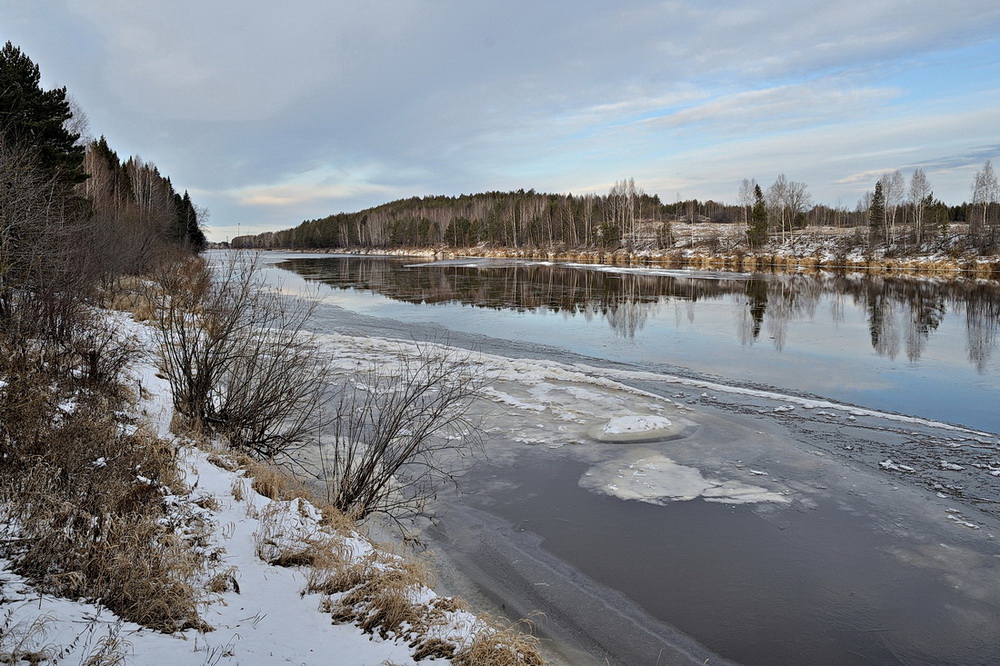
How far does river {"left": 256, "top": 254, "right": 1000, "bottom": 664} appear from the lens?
4656 millimetres

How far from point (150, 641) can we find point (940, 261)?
2172 inches

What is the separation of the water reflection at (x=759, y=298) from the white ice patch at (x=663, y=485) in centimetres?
1031

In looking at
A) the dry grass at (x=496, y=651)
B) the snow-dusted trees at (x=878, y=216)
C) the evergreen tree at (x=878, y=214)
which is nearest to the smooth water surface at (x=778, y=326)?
the dry grass at (x=496, y=651)

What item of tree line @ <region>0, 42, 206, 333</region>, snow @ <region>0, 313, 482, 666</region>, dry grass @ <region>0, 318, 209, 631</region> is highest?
tree line @ <region>0, 42, 206, 333</region>

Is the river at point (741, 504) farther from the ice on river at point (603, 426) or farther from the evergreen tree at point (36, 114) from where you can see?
the evergreen tree at point (36, 114)

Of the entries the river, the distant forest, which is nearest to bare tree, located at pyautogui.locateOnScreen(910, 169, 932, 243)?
A: the distant forest

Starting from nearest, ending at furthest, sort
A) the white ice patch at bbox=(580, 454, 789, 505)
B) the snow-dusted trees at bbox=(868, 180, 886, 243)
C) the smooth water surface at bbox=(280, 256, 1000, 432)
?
the white ice patch at bbox=(580, 454, 789, 505) → the smooth water surface at bbox=(280, 256, 1000, 432) → the snow-dusted trees at bbox=(868, 180, 886, 243)

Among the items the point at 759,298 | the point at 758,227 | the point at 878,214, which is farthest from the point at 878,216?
the point at 759,298

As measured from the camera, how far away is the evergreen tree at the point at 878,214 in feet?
183

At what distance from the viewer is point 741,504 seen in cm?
675

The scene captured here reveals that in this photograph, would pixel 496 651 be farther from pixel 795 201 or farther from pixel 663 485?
pixel 795 201

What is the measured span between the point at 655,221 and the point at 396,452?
10657cm

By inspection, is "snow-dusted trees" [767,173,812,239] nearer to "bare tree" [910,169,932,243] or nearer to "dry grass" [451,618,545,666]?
"bare tree" [910,169,932,243]

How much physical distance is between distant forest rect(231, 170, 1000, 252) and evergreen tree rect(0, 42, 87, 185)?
7.91 metres
